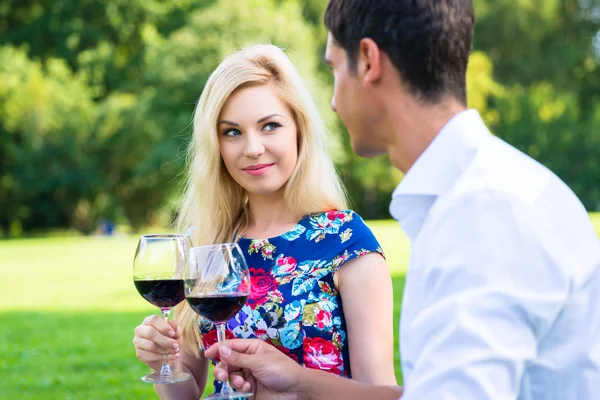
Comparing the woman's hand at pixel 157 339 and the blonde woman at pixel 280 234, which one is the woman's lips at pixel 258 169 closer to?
the blonde woman at pixel 280 234

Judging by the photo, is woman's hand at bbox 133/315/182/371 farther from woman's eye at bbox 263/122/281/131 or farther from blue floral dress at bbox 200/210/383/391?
woman's eye at bbox 263/122/281/131

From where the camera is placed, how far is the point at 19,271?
20.5m

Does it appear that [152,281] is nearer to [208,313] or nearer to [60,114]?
[208,313]

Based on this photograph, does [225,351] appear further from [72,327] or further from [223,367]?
[72,327]

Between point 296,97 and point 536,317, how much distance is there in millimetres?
1928

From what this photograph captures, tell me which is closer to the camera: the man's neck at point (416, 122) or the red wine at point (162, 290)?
the man's neck at point (416, 122)

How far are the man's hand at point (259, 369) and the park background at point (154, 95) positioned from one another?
27.3m

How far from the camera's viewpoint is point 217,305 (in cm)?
238

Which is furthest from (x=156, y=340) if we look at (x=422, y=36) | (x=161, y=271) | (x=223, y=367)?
(x=422, y=36)

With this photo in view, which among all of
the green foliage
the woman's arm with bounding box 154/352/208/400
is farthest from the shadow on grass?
the green foliage

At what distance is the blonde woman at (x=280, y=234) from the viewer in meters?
2.91

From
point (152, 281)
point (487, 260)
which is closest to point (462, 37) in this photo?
point (487, 260)

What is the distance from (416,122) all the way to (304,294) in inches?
52.9

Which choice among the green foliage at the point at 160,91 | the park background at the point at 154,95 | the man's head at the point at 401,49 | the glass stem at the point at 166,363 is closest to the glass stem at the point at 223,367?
the glass stem at the point at 166,363
